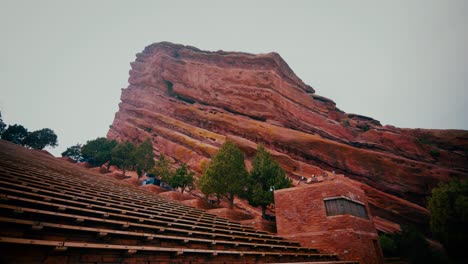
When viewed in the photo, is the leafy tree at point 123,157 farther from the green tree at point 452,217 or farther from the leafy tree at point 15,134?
the green tree at point 452,217

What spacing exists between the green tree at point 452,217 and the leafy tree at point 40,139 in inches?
2468

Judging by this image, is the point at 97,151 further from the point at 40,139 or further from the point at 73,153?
the point at 40,139

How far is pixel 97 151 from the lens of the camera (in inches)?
1430

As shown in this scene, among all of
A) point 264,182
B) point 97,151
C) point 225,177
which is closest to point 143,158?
point 97,151

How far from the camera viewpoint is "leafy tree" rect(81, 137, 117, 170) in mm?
34750

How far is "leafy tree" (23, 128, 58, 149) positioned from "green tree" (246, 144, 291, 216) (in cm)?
4613

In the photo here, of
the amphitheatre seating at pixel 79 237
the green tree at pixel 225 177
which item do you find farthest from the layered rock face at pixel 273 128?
the amphitheatre seating at pixel 79 237

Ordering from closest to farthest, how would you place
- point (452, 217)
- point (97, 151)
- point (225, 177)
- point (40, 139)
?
point (452, 217)
point (225, 177)
point (97, 151)
point (40, 139)

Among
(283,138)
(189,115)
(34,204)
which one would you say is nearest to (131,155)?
(189,115)

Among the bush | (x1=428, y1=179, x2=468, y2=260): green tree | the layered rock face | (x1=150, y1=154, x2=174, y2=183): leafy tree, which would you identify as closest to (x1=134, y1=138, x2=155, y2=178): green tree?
(x1=150, y1=154, x2=174, y2=183): leafy tree

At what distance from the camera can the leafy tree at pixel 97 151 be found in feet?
114

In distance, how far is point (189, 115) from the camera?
5000 centimetres

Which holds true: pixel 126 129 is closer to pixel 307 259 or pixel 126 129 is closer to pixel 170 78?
pixel 170 78

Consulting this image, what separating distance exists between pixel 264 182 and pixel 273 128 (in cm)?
2196
